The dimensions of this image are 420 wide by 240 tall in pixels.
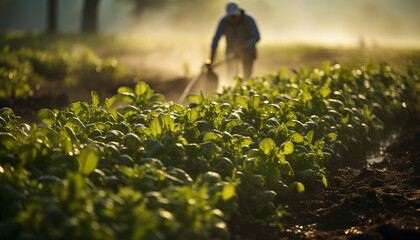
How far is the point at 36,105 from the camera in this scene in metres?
7.82

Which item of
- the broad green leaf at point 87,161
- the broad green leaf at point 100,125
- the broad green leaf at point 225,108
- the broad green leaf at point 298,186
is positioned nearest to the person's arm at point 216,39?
the broad green leaf at point 225,108

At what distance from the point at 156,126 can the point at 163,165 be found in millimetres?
320

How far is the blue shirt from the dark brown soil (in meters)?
4.26

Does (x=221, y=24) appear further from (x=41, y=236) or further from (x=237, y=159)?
(x=41, y=236)

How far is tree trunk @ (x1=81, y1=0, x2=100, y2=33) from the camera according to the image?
2405 centimetres

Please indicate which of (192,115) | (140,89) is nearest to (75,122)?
(192,115)

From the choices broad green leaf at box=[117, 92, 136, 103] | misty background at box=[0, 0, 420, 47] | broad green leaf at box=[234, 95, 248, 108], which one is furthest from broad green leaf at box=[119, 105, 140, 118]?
misty background at box=[0, 0, 420, 47]

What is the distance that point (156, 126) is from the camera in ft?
12.3

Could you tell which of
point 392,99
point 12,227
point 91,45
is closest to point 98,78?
point 392,99

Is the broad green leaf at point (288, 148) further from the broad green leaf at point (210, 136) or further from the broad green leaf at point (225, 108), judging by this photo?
the broad green leaf at point (225, 108)

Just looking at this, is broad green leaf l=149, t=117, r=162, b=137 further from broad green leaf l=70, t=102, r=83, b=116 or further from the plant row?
the plant row

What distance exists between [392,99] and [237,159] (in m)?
4.76

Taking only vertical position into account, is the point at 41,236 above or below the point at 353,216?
above

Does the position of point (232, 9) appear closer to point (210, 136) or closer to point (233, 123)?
point (233, 123)
